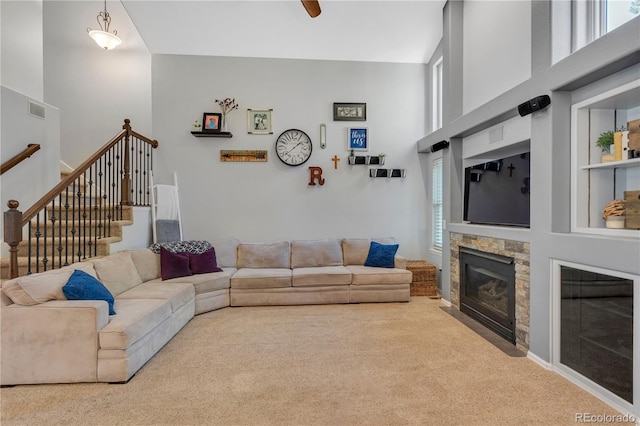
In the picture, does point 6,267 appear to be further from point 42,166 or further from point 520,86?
point 520,86

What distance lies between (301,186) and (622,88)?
398cm

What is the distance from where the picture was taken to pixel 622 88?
7.03ft

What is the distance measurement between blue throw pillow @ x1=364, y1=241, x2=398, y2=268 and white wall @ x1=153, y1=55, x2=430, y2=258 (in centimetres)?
65

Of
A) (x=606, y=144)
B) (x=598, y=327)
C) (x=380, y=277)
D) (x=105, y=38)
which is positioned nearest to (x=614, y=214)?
(x=606, y=144)

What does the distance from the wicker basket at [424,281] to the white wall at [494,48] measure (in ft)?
7.67

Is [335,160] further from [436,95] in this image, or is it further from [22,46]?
[22,46]

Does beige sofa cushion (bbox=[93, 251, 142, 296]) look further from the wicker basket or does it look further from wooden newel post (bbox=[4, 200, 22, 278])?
the wicker basket

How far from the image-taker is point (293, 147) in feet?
17.3

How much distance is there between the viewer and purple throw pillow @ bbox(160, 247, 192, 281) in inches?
158

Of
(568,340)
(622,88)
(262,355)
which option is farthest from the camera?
(262,355)

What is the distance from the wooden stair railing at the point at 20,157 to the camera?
367cm

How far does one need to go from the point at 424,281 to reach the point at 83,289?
13.7ft

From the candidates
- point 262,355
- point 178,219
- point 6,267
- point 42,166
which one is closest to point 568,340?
point 262,355

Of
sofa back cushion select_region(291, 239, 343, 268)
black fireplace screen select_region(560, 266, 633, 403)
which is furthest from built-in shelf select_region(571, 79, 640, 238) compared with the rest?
sofa back cushion select_region(291, 239, 343, 268)
